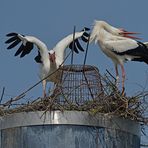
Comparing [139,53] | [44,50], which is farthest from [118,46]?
[44,50]

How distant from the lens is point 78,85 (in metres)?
7.06

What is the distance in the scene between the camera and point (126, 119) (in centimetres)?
648

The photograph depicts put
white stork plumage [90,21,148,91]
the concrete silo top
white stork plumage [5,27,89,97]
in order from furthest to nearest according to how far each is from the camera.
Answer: white stork plumage [5,27,89,97] → white stork plumage [90,21,148,91] → the concrete silo top

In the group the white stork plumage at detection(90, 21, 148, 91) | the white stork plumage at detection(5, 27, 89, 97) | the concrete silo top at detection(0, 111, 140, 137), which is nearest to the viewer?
the concrete silo top at detection(0, 111, 140, 137)

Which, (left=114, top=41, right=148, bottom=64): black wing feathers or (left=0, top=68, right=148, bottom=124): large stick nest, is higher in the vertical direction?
(left=114, top=41, right=148, bottom=64): black wing feathers

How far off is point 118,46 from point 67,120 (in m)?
3.67

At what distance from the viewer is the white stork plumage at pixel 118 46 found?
9531 millimetres

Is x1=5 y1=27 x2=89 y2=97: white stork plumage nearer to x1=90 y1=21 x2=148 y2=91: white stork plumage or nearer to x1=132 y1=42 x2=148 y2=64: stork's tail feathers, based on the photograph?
x1=90 y1=21 x2=148 y2=91: white stork plumage

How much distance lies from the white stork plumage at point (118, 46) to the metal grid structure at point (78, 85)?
6.83ft

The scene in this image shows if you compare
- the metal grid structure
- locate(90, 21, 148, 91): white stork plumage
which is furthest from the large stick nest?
locate(90, 21, 148, 91): white stork plumage

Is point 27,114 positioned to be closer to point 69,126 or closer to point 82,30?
point 69,126

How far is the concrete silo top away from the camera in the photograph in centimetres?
609

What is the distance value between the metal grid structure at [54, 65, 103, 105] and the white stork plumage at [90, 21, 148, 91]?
2081 millimetres

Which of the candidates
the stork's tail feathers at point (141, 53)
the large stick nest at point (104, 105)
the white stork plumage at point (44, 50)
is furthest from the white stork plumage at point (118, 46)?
the large stick nest at point (104, 105)
